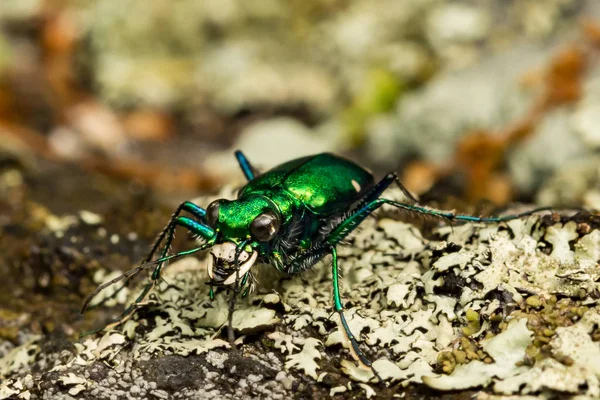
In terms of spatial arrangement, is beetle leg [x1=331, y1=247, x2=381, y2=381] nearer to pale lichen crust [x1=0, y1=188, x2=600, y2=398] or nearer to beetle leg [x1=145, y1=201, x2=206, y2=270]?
pale lichen crust [x1=0, y1=188, x2=600, y2=398]

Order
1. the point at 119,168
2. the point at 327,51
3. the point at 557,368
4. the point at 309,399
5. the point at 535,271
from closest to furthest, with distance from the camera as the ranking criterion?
the point at 557,368, the point at 309,399, the point at 535,271, the point at 119,168, the point at 327,51

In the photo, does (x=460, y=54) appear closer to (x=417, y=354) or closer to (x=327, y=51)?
(x=327, y=51)

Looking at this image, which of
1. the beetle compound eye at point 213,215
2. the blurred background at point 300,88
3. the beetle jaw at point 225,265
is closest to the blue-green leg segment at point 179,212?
the beetle compound eye at point 213,215

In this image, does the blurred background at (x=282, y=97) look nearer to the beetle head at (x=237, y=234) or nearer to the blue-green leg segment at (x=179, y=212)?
the blue-green leg segment at (x=179, y=212)

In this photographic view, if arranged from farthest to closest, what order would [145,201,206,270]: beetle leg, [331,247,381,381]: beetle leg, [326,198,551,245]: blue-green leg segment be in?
[145,201,206,270]: beetle leg → [326,198,551,245]: blue-green leg segment → [331,247,381,381]: beetle leg

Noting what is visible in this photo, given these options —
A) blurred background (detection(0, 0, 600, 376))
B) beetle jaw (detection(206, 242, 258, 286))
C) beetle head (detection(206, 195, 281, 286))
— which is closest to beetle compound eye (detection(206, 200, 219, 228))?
beetle head (detection(206, 195, 281, 286))

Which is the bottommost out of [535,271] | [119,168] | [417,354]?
[417,354]

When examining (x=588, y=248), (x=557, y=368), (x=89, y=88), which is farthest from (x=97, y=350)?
(x=89, y=88)
